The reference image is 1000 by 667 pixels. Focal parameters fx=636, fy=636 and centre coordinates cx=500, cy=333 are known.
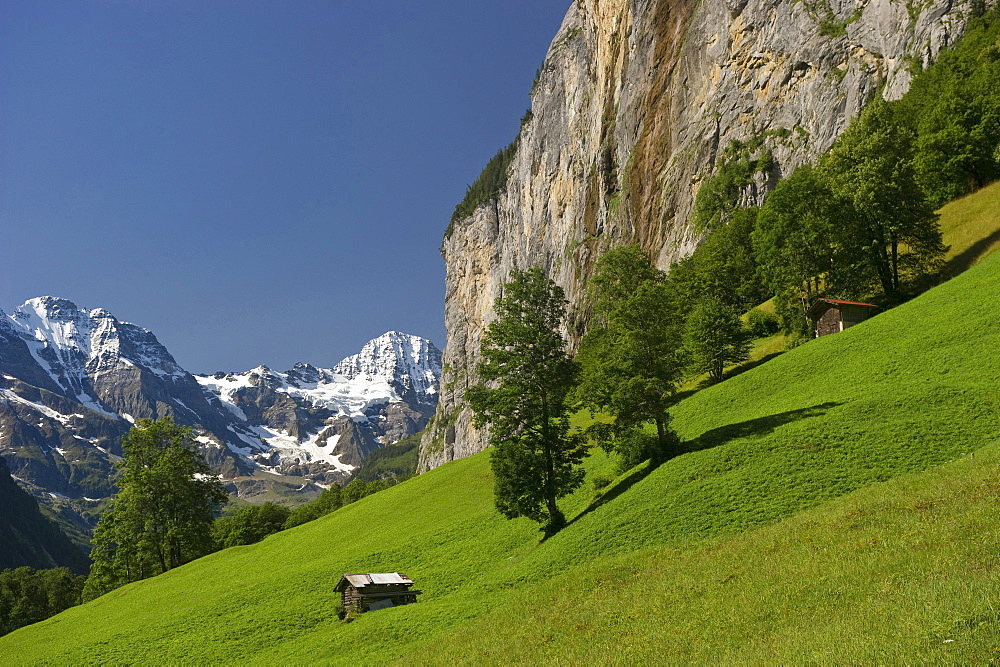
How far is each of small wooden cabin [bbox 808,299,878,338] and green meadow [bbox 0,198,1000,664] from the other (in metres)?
5.49

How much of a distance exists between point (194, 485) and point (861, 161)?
81163mm

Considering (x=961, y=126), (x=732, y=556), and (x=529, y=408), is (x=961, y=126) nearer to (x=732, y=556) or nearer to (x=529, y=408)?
(x=529, y=408)

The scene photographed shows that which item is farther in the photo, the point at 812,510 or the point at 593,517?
the point at 593,517

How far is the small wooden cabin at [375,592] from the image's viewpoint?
33.3m

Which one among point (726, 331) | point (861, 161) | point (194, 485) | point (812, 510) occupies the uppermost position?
point (861, 161)

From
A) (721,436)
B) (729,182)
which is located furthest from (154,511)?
(729,182)

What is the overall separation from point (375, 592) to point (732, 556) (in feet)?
63.9

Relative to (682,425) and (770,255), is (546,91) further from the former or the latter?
(682,425)

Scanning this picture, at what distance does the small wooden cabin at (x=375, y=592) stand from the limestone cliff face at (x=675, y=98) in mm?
22102

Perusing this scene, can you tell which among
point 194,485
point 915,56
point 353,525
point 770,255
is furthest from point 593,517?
point 915,56

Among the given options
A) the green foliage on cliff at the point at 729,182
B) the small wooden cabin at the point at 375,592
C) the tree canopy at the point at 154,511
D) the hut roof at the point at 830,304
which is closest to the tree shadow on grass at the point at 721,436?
the small wooden cabin at the point at 375,592

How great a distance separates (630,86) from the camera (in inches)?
5413

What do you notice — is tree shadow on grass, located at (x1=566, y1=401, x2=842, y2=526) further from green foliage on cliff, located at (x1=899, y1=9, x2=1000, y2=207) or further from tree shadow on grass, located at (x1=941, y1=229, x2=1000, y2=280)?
green foliage on cliff, located at (x1=899, y1=9, x2=1000, y2=207)

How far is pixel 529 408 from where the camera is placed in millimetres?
37156
